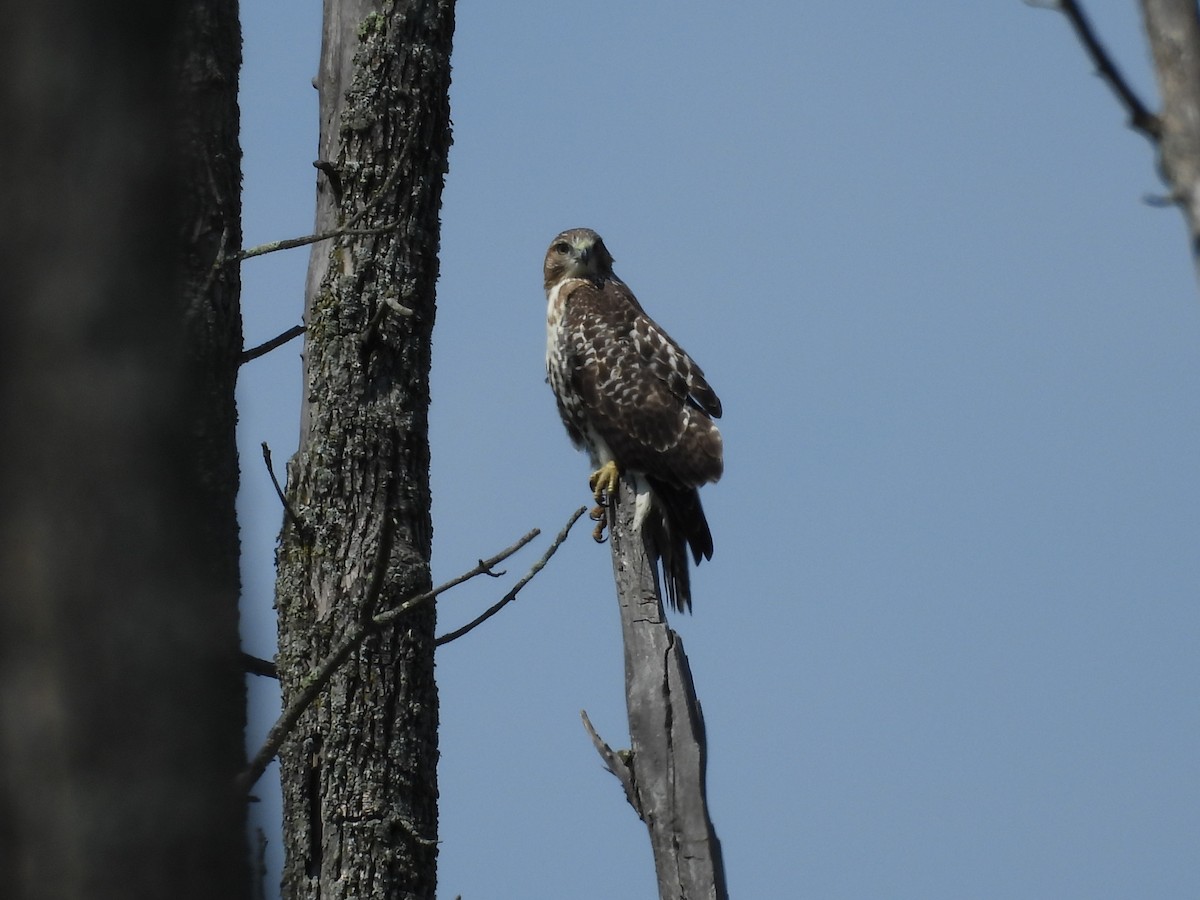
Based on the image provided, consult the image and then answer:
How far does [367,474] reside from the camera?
202 inches

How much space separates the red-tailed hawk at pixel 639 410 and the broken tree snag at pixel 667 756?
3.81 ft

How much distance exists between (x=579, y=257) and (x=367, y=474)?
358 cm

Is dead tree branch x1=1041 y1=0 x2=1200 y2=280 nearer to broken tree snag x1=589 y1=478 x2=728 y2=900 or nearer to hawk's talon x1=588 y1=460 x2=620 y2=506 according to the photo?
broken tree snag x1=589 y1=478 x2=728 y2=900

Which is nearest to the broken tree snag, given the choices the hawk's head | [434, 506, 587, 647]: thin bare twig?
[434, 506, 587, 647]: thin bare twig

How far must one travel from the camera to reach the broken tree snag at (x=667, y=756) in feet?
16.9

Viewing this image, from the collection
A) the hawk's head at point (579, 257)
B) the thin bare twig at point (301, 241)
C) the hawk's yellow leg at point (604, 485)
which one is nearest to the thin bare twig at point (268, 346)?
the thin bare twig at point (301, 241)

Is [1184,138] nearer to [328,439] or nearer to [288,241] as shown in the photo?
[288,241]

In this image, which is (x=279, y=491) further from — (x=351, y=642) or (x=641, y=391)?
(x=641, y=391)

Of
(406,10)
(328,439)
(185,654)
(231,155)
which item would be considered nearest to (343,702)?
(328,439)

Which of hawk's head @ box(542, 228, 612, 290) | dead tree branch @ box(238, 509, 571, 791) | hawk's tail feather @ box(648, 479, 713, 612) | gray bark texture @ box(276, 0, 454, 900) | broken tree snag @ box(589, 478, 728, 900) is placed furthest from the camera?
hawk's head @ box(542, 228, 612, 290)

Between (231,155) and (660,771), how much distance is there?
2.56 m

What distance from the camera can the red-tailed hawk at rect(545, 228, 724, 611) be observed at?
7.12 meters

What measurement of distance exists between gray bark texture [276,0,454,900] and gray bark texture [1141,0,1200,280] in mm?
3263

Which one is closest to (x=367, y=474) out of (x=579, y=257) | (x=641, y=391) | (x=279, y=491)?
(x=279, y=491)
